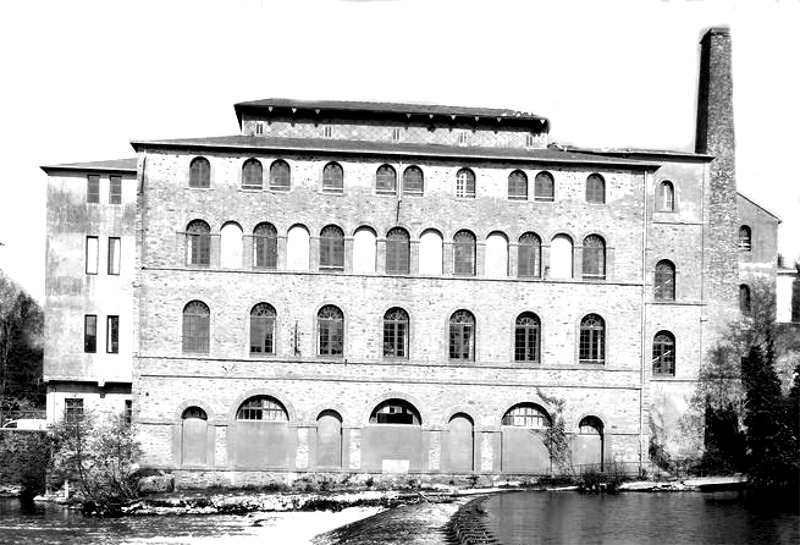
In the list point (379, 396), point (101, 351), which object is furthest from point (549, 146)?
point (101, 351)

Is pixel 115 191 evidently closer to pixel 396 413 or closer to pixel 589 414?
pixel 396 413

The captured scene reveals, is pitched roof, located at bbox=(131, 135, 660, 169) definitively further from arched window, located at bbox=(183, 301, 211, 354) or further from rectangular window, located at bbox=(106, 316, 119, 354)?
rectangular window, located at bbox=(106, 316, 119, 354)

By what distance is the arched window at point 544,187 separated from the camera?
38.3 m

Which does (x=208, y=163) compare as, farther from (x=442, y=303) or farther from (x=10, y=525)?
(x=10, y=525)

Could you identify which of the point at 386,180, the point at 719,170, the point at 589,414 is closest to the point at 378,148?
the point at 386,180

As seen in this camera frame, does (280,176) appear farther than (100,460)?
Yes

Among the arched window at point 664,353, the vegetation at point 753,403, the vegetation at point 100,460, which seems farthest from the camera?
the arched window at point 664,353

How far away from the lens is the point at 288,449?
36906mm

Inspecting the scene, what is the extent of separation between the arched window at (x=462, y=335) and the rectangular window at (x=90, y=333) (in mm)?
14128

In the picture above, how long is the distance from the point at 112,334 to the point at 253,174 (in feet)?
29.4

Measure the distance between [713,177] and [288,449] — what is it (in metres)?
21.1

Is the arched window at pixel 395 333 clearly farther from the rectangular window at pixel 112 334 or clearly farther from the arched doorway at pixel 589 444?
the rectangular window at pixel 112 334

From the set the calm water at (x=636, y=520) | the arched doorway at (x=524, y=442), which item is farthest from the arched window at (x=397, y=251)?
the calm water at (x=636, y=520)

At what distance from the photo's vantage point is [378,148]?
38250mm
